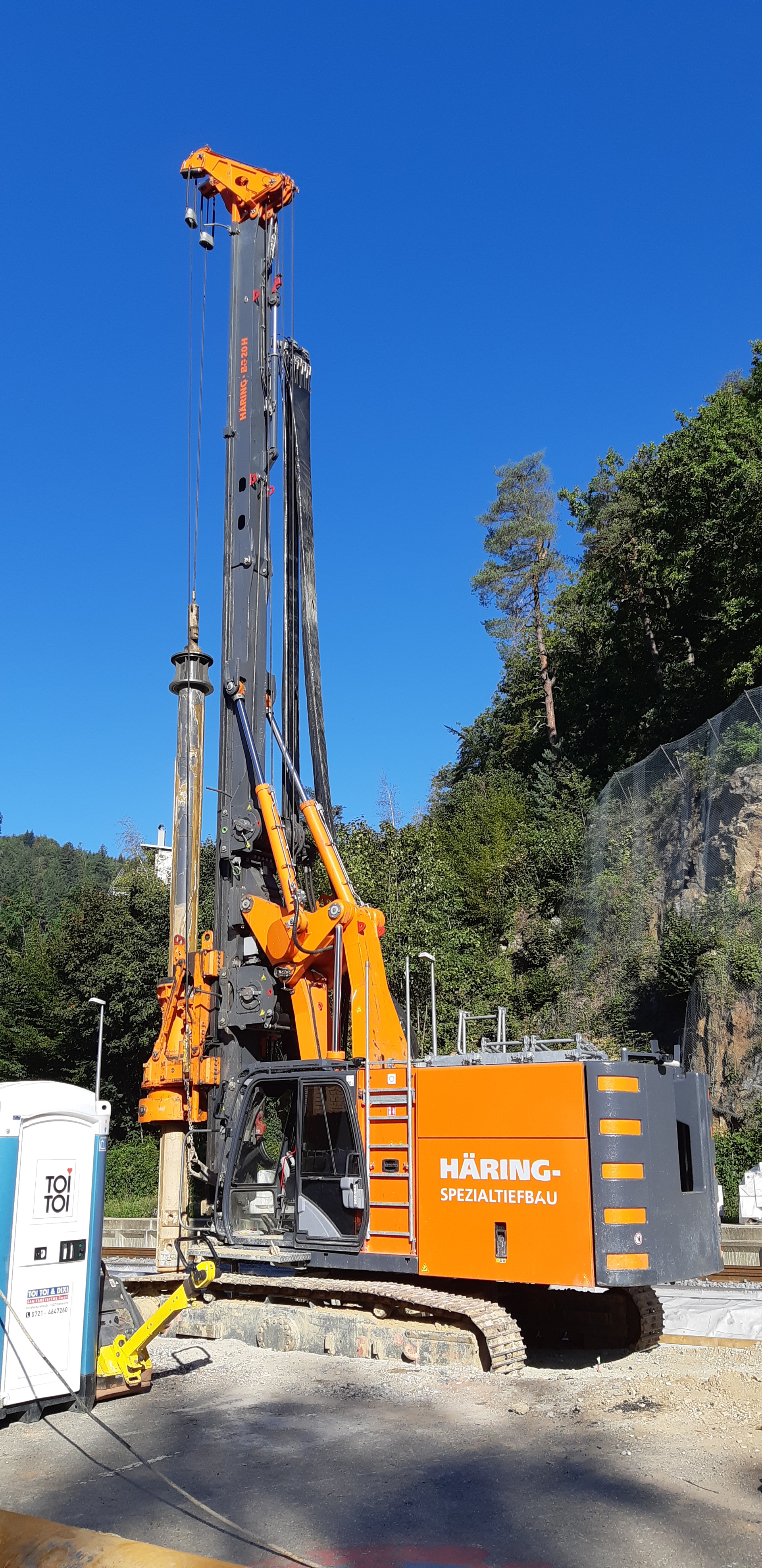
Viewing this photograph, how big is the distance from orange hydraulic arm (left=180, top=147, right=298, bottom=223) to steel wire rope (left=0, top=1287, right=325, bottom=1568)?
13.0 meters

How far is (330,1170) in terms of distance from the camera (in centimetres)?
1091

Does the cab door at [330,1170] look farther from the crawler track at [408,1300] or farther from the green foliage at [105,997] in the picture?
the green foliage at [105,997]

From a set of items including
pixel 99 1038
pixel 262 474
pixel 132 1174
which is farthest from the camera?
pixel 132 1174

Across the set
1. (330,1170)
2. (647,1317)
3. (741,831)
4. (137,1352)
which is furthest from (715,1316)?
(741,831)

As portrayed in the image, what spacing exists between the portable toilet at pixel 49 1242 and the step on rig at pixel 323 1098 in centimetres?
271

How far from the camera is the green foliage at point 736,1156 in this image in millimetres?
22578

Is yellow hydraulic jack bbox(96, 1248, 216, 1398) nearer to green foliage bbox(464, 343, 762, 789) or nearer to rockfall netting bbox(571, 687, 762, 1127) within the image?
rockfall netting bbox(571, 687, 762, 1127)

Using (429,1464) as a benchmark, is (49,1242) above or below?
above

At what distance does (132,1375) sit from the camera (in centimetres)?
905

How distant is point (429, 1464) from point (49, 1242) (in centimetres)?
299

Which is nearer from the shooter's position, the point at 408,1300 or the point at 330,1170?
the point at 408,1300

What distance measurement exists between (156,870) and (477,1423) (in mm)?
48226

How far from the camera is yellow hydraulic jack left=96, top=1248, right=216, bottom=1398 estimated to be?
8.91m

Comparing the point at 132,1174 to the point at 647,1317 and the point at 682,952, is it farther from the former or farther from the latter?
the point at 647,1317
